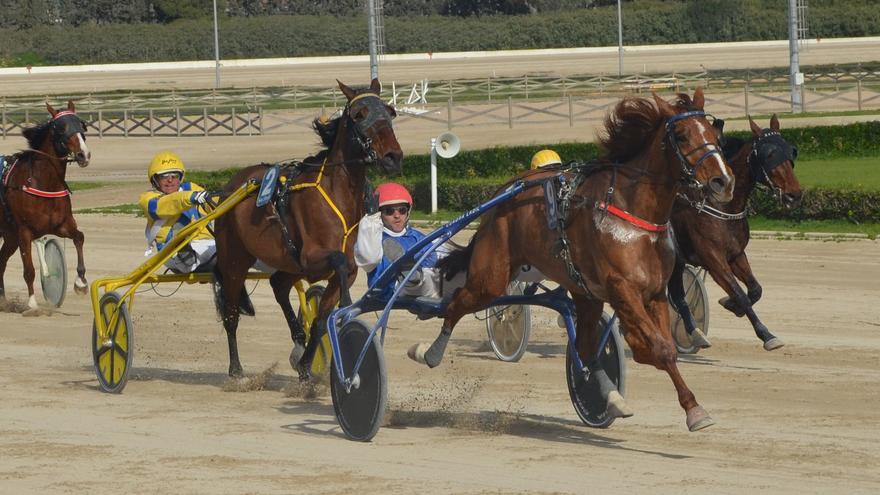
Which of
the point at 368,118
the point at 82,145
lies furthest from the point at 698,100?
the point at 82,145

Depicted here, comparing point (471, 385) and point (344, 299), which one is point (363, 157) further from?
point (471, 385)

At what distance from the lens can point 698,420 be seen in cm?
683

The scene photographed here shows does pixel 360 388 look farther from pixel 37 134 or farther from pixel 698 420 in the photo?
pixel 37 134

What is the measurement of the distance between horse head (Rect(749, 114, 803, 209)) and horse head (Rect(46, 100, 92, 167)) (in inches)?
229

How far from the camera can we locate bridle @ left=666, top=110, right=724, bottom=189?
692 cm

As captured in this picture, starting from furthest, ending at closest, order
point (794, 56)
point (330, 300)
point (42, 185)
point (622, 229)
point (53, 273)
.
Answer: point (794, 56), point (53, 273), point (42, 185), point (330, 300), point (622, 229)

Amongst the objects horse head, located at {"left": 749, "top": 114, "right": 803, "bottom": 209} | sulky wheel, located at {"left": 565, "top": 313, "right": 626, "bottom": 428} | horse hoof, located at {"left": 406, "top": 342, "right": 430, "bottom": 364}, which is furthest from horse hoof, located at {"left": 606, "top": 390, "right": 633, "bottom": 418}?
horse head, located at {"left": 749, "top": 114, "right": 803, "bottom": 209}

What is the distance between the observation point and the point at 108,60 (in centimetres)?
6900

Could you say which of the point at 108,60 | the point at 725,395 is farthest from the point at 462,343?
the point at 108,60

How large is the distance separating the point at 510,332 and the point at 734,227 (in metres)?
1.69

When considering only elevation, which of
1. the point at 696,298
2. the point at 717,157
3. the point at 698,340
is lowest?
the point at 698,340

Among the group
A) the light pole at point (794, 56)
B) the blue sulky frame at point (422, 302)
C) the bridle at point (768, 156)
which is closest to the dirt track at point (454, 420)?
the blue sulky frame at point (422, 302)

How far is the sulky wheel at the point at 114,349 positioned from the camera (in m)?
9.36

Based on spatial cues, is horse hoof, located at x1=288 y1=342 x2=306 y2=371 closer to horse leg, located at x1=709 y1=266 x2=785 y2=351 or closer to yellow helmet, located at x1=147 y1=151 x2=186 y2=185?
yellow helmet, located at x1=147 y1=151 x2=186 y2=185
